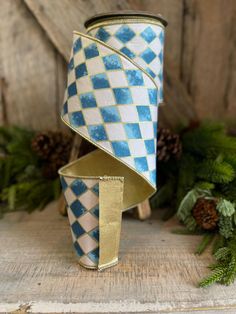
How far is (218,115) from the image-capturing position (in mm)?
987

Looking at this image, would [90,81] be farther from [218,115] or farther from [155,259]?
[218,115]

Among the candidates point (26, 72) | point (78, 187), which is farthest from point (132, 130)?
point (26, 72)

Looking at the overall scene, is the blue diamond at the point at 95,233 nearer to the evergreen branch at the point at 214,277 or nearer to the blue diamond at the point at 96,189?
the blue diamond at the point at 96,189

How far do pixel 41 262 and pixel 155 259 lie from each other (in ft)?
0.68

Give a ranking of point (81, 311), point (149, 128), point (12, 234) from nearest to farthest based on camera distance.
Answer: point (81, 311) < point (149, 128) < point (12, 234)

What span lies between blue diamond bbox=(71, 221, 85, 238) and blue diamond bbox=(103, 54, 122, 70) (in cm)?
27

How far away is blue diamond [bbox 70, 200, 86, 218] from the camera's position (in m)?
0.56

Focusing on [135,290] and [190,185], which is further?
[190,185]

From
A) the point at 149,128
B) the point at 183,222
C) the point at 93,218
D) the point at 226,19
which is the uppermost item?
the point at 226,19

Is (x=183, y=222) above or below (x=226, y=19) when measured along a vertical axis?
below

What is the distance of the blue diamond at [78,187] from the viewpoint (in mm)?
550

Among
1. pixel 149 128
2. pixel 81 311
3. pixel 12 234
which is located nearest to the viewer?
pixel 81 311

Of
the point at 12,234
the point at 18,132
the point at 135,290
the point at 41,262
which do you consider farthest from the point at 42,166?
the point at 135,290

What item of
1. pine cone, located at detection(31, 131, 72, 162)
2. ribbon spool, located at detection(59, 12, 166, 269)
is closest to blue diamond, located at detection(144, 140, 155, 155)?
ribbon spool, located at detection(59, 12, 166, 269)
